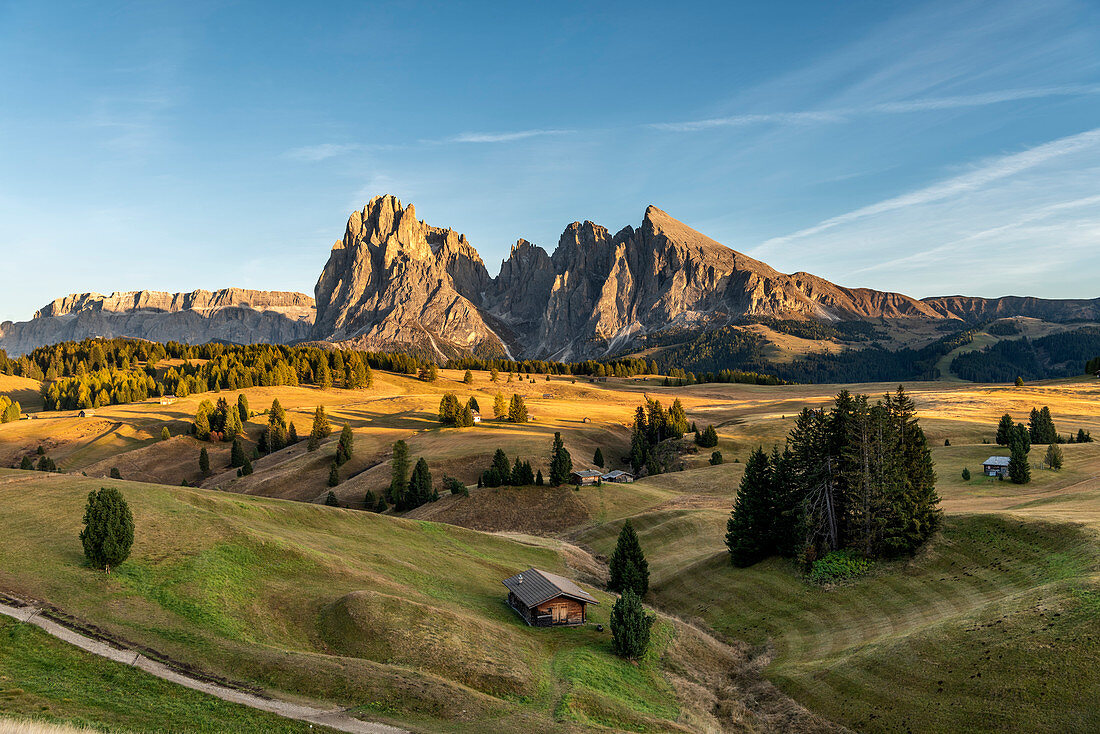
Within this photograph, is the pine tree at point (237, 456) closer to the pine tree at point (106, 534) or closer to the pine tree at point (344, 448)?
the pine tree at point (344, 448)

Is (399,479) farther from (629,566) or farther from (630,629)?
(630,629)

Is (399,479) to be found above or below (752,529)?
below

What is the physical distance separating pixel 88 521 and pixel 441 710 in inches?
903

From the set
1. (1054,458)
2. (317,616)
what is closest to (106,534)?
(317,616)

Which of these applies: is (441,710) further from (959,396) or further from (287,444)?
(959,396)

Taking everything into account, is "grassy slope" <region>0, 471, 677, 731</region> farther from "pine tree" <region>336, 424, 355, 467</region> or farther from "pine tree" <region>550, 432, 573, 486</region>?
"pine tree" <region>336, 424, 355, 467</region>

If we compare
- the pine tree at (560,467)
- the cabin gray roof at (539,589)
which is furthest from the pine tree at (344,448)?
the cabin gray roof at (539,589)

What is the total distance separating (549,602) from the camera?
40594mm

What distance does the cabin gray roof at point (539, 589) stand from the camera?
40000 mm

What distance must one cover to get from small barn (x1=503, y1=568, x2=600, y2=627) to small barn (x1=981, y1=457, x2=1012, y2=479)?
2304 inches

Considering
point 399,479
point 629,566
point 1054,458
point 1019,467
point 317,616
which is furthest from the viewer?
point 399,479

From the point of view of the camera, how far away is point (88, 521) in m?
33.1

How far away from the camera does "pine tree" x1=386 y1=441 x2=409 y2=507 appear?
87.4 m

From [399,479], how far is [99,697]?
2707 inches
